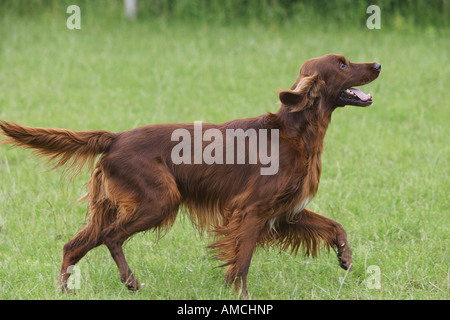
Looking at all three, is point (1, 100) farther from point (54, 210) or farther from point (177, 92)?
point (54, 210)

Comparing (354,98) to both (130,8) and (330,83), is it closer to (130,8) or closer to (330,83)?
(330,83)

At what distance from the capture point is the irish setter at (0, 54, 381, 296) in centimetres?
396

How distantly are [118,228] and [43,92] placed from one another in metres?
5.38

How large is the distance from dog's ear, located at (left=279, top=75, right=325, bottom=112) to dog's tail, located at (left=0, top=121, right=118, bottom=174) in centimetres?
103

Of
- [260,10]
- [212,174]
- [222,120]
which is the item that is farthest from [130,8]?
[212,174]

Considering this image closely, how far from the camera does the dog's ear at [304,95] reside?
13.0 feet

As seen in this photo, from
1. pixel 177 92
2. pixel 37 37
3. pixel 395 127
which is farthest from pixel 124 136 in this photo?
pixel 37 37

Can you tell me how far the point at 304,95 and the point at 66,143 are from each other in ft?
4.54

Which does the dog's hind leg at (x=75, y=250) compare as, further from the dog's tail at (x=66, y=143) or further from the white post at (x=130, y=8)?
the white post at (x=130, y=8)

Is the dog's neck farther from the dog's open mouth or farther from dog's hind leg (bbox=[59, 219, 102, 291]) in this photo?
dog's hind leg (bbox=[59, 219, 102, 291])

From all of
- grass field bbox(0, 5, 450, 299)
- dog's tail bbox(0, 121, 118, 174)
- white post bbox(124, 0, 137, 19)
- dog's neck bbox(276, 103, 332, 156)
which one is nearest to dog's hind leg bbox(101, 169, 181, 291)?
grass field bbox(0, 5, 450, 299)

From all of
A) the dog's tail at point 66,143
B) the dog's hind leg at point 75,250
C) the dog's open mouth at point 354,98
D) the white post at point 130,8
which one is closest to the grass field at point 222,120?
the dog's hind leg at point 75,250
